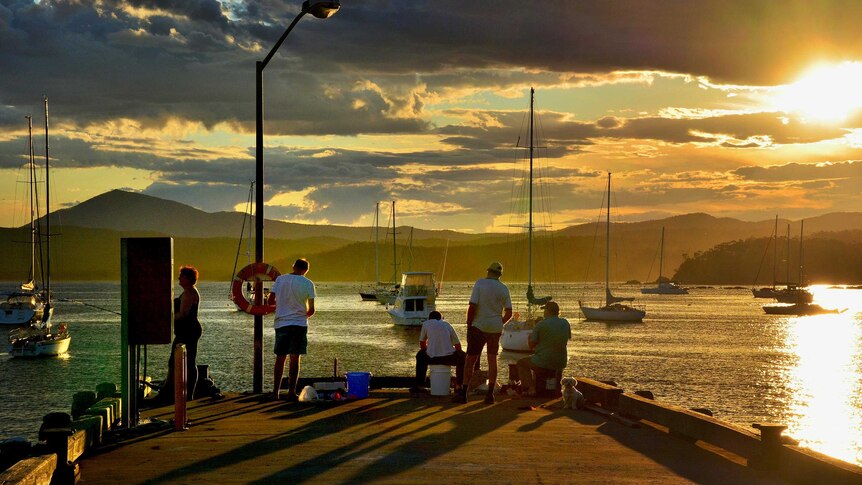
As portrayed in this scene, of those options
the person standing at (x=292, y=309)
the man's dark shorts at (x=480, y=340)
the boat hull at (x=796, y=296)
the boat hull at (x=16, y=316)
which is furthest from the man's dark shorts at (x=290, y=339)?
the boat hull at (x=796, y=296)

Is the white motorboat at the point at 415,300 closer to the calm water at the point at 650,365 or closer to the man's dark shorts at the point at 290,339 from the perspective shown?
the calm water at the point at 650,365

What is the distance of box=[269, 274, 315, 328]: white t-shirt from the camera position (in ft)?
53.4

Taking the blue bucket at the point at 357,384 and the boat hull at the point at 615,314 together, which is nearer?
the blue bucket at the point at 357,384

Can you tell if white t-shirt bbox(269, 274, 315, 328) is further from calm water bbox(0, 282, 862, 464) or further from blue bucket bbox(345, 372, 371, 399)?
calm water bbox(0, 282, 862, 464)

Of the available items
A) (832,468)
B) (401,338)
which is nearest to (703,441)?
(832,468)

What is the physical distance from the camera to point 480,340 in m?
16.4

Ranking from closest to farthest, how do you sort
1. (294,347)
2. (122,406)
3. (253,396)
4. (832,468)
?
1. (832,468)
2. (122,406)
3. (294,347)
4. (253,396)

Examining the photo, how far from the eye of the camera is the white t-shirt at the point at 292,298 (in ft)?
53.4

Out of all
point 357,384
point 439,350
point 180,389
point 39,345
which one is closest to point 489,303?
point 439,350

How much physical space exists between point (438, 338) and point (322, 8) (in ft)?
20.2

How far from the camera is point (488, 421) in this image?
14.4m

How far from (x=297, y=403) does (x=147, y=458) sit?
5.60m

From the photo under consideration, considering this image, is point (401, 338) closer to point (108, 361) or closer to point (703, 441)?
point (108, 361)

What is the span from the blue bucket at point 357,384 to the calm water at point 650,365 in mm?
8024
